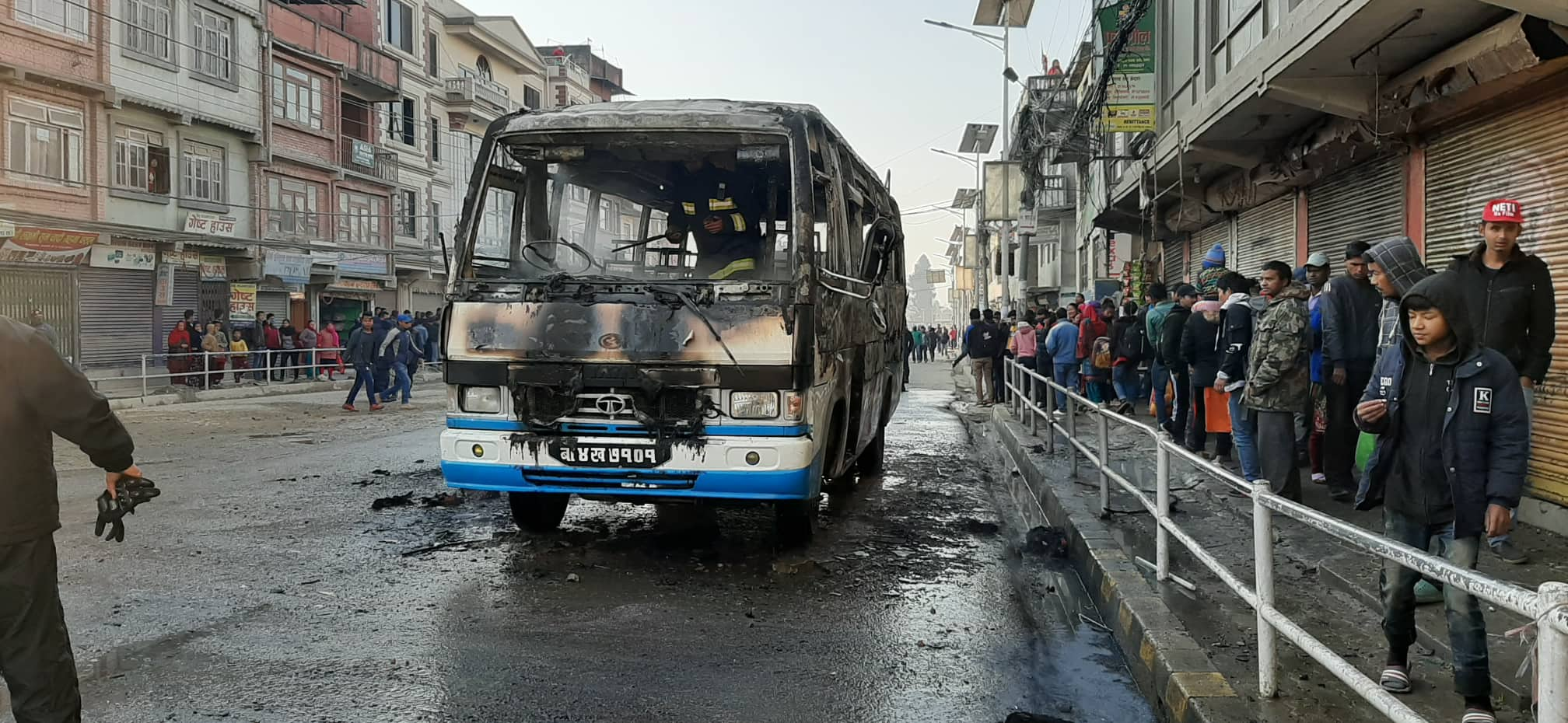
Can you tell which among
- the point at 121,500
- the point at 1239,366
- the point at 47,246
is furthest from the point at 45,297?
the point at 1239,366

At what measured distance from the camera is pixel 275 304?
95.6 ft

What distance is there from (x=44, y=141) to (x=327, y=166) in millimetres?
9229

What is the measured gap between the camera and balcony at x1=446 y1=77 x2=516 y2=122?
3919cm

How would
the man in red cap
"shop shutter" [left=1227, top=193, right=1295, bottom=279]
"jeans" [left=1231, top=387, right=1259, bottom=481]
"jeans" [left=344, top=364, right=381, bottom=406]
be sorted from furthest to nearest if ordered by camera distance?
1. "jeans" [left=344, top=364, right=381, bottom=406]
2. "shop shutter" [left=1227, top=193, right=1295, bottom=279]
3. "jeans" [left=1231, top=387, right=1259, bottom=481]
4. the man in red cap

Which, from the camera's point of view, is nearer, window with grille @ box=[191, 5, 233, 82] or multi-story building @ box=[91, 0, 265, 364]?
multi-story building @ box=[91, 0, 265, 364]

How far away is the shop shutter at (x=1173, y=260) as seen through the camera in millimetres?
19125

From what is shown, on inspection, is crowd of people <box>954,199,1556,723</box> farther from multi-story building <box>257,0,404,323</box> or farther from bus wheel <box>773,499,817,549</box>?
multi-story building <box>257,0,404,323</box>

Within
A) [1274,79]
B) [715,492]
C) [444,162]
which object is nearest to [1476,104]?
[1274,79]

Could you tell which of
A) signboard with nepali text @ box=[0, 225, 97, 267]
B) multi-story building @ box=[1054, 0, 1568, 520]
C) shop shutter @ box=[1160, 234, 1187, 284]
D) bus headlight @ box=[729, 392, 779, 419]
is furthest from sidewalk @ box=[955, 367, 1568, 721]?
signboard with nepali text @ box=[0, 225, 97, 267]

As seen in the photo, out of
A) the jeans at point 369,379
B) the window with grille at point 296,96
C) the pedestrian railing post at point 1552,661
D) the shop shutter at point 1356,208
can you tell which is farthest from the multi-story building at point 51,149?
the pedestrian railing post at point 1552,661

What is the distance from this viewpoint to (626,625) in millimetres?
5051

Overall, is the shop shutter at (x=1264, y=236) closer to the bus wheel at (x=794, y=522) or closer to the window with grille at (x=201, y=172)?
the bus wheel at (x=794, y=522)

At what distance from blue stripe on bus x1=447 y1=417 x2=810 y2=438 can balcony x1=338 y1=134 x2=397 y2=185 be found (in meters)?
29.0

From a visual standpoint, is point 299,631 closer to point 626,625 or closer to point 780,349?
point 626,625
